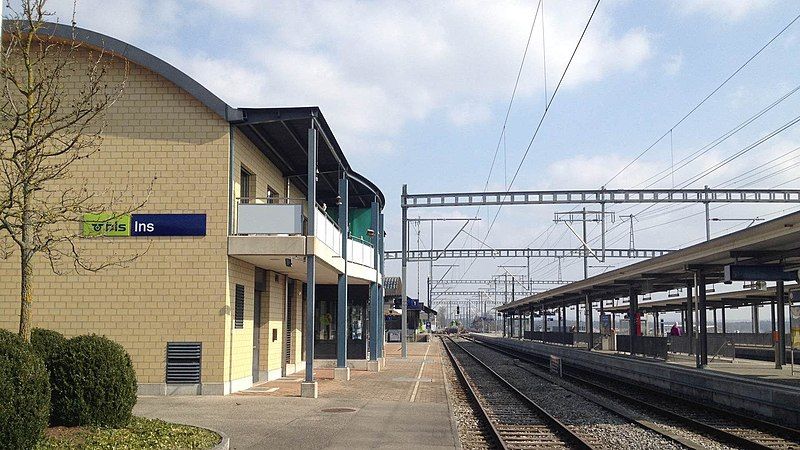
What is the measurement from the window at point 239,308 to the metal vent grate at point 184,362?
1484mm

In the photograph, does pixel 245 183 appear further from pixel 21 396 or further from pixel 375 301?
pixel 21 396

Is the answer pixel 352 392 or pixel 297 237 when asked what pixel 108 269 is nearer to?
pixel 297 237

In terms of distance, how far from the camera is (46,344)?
11.1 metres

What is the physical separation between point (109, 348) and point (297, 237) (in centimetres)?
751

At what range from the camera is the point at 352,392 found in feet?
64.0

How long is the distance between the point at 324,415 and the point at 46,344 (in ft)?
17.6

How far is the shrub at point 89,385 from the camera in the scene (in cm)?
1034

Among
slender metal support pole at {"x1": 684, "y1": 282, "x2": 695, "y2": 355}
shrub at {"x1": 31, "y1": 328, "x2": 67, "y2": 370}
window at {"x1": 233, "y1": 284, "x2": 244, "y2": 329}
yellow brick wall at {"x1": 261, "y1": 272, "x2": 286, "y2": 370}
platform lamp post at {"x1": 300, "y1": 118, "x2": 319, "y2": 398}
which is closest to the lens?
shrub at {"x1": 31, "y1": 328, "x2": 67, "y2": 370}

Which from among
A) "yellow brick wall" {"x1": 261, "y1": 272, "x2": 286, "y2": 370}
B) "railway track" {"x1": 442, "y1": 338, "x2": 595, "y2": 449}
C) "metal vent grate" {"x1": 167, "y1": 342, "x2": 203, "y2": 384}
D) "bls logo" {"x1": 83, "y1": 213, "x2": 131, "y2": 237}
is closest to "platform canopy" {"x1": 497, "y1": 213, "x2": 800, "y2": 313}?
"railway track" {"x1": 442, "y1": 338, "x2": 595, "y2": 449}

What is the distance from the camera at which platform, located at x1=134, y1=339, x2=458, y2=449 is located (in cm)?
1179

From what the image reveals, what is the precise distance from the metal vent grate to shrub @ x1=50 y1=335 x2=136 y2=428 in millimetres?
6432

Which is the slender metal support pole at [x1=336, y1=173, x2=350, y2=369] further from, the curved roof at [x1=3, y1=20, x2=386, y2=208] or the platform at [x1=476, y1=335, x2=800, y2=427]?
the platform at [x1=476, y1=335, x2=800, y2=427]

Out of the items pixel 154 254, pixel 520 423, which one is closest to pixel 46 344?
pixel 154 254

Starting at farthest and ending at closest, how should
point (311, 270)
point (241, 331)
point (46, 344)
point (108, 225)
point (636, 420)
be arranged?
point (241, 331) < point (311, 270) < point (108, 225) < point (636, 420) < point (46, 344)
